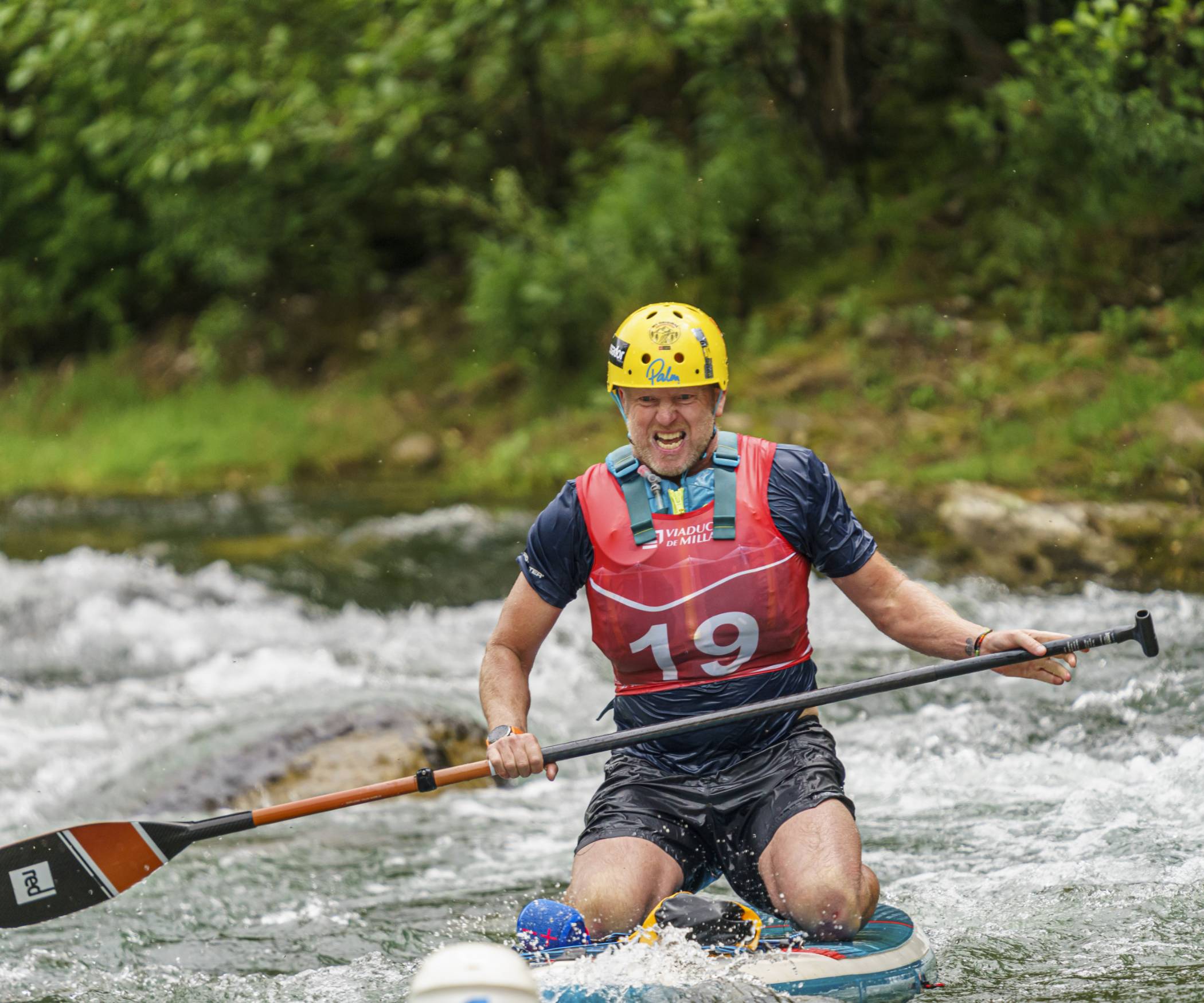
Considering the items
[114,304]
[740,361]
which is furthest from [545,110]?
[114,304]

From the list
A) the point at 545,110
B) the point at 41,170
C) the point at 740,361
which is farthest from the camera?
the point at 41,170

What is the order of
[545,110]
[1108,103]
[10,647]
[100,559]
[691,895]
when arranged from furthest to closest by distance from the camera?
[545,110], [100,559], [1108,103], [10,647], [691,895]

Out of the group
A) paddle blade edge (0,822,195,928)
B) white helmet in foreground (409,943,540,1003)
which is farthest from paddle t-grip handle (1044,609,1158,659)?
paddle blade edge (0,822,195,928)

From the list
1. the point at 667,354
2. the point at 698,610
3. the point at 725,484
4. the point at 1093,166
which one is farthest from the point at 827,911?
the point at 1093,166

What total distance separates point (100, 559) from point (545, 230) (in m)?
5.09

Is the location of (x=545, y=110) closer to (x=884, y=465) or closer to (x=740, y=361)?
(x=740, y=361)

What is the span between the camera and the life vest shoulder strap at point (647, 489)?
362 centimetres

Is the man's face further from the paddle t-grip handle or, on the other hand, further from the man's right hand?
the paddle t-grip handle

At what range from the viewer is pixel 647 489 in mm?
3684

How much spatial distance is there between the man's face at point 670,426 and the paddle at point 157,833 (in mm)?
651

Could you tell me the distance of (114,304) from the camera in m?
17.2

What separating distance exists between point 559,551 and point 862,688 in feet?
2.78

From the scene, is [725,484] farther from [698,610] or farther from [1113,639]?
[1113,639]

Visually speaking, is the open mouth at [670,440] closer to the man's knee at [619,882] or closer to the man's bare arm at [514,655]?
the man's bare arm at [514,655]
